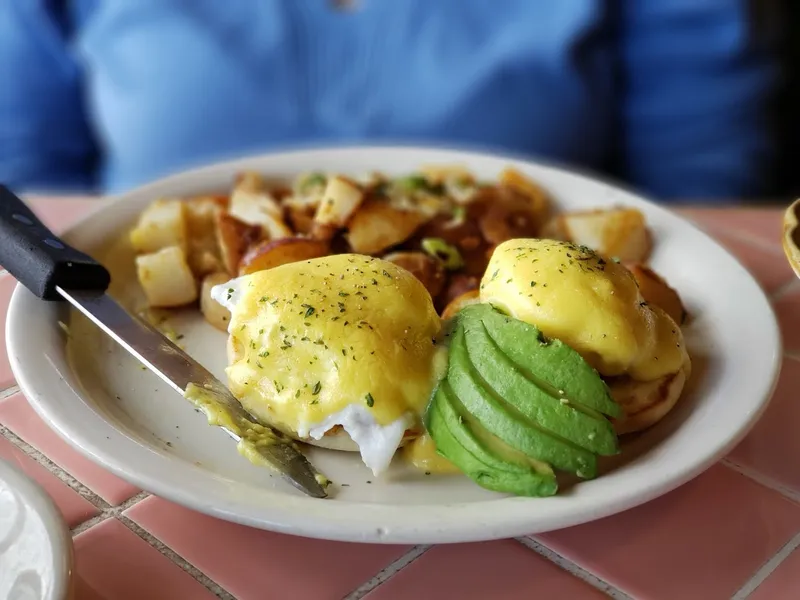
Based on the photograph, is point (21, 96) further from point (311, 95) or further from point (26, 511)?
point (26, 511)

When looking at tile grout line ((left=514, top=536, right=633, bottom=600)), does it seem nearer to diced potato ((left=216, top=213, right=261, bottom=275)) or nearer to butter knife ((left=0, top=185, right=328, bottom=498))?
butter knife ((left=0, top=185, right=328, bottom=498))

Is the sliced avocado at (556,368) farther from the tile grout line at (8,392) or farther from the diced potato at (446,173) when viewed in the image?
the diced potato at (446,173)

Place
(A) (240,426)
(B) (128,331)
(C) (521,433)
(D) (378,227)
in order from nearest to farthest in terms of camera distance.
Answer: (C) (521,433)
(A) (240,426)
(B) (128,331)
(D) (378,227)

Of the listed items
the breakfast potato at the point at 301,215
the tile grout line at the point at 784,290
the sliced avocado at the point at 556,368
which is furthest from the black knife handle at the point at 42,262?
the tile grout line at the point at 784,290

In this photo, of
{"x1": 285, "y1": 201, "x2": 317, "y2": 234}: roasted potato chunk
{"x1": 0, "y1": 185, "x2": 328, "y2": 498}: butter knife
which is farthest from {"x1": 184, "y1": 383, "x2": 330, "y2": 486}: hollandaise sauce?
{"x1": 285, "y1": 201, "x2": 317, "y2": 234}: roasted potato chunk

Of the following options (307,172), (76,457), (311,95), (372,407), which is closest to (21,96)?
(311,95)

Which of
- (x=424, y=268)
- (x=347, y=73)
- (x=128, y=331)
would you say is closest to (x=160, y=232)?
(x=128, y=331)

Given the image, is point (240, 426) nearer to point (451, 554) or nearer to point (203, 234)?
point (451, 554)
